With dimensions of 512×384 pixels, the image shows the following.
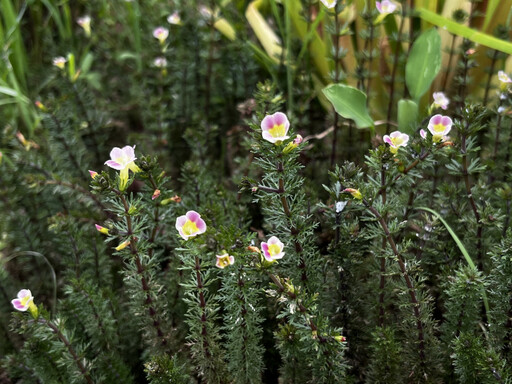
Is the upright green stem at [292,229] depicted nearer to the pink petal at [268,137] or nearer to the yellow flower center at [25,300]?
the pink petal at [268,137]

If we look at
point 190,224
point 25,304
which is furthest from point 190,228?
point 25,304

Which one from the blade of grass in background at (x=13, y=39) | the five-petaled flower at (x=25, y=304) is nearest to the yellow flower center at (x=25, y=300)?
the five-petaled flower at (x=25, y=304)

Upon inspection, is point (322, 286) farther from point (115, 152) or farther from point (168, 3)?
point (168, 3)

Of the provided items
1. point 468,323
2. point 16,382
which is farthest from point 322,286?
point 16,382

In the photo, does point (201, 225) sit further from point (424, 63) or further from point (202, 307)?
point (424, 63)

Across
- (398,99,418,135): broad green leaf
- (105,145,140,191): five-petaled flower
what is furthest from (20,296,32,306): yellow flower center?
(398,99,418,135): broad green leaf

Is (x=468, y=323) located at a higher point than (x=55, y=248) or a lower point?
lower
